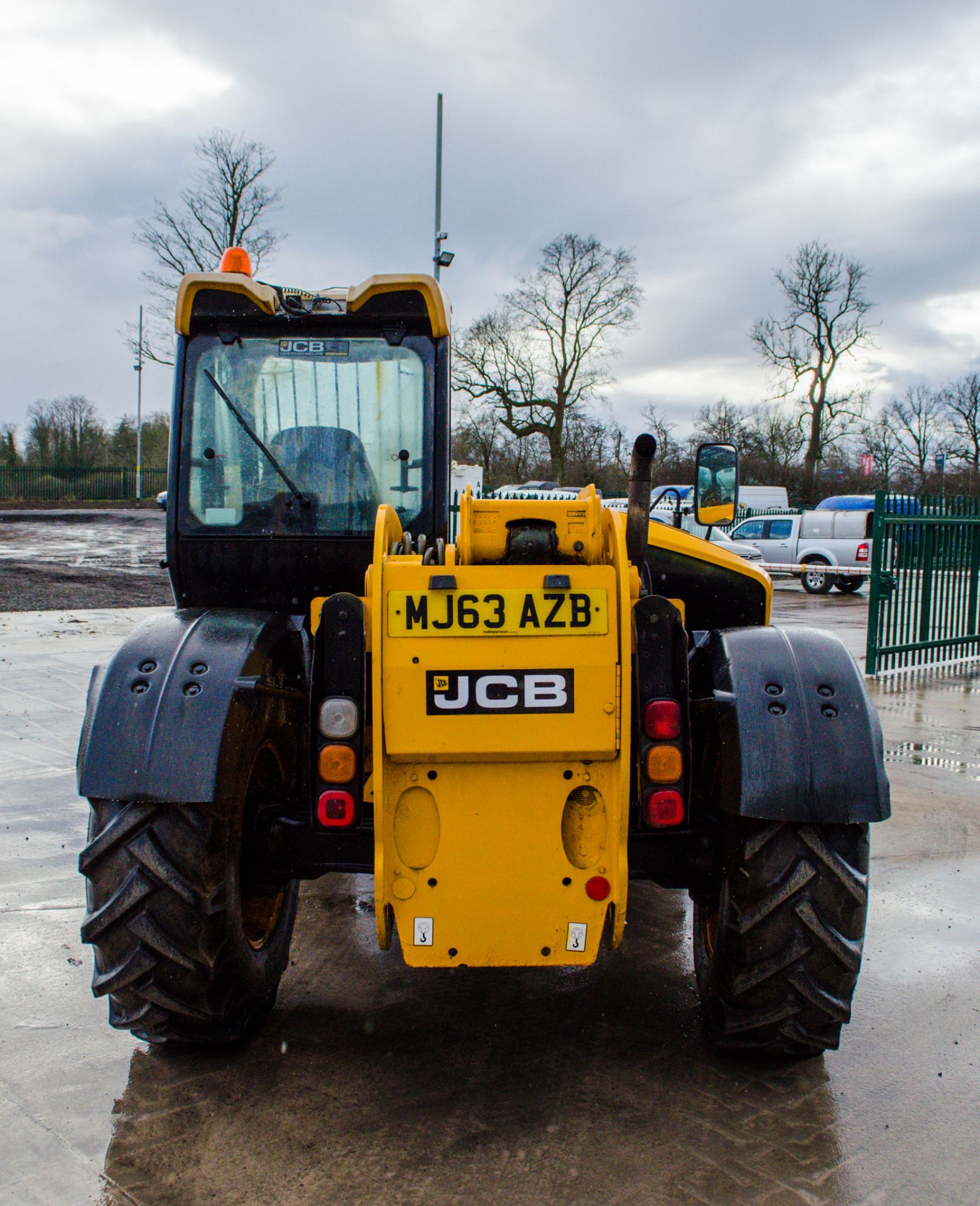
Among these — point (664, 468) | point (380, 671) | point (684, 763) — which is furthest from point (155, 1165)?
point (664, 468)

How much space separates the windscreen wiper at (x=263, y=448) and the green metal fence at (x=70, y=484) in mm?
38904

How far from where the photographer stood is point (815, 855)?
280cm

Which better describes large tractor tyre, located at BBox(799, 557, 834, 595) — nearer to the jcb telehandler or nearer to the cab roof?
the cab roof

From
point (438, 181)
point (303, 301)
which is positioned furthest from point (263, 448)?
point (438, 181)

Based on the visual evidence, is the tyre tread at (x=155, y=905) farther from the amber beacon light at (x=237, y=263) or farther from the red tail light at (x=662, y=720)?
the amber beacon light at (x=237, y=263)

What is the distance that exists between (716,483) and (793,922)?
1551mm

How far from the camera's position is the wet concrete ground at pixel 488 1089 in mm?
2512

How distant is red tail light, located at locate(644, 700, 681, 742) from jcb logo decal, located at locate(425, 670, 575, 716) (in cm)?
26

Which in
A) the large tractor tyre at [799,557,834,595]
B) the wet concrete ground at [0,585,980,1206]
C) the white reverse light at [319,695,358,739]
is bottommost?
the wet concrete ground at [0,585,980,1206]

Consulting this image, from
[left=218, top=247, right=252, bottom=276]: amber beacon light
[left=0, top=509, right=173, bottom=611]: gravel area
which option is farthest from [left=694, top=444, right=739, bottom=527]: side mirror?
[left=0, top=509, right=173, bottom=611]: gravel area

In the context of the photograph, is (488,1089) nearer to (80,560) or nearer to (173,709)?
(173,709)

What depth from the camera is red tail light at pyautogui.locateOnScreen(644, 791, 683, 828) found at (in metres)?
2.79

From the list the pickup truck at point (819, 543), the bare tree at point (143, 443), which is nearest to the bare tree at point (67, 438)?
the bare tree at point (143, 443)

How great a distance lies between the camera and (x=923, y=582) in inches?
421
